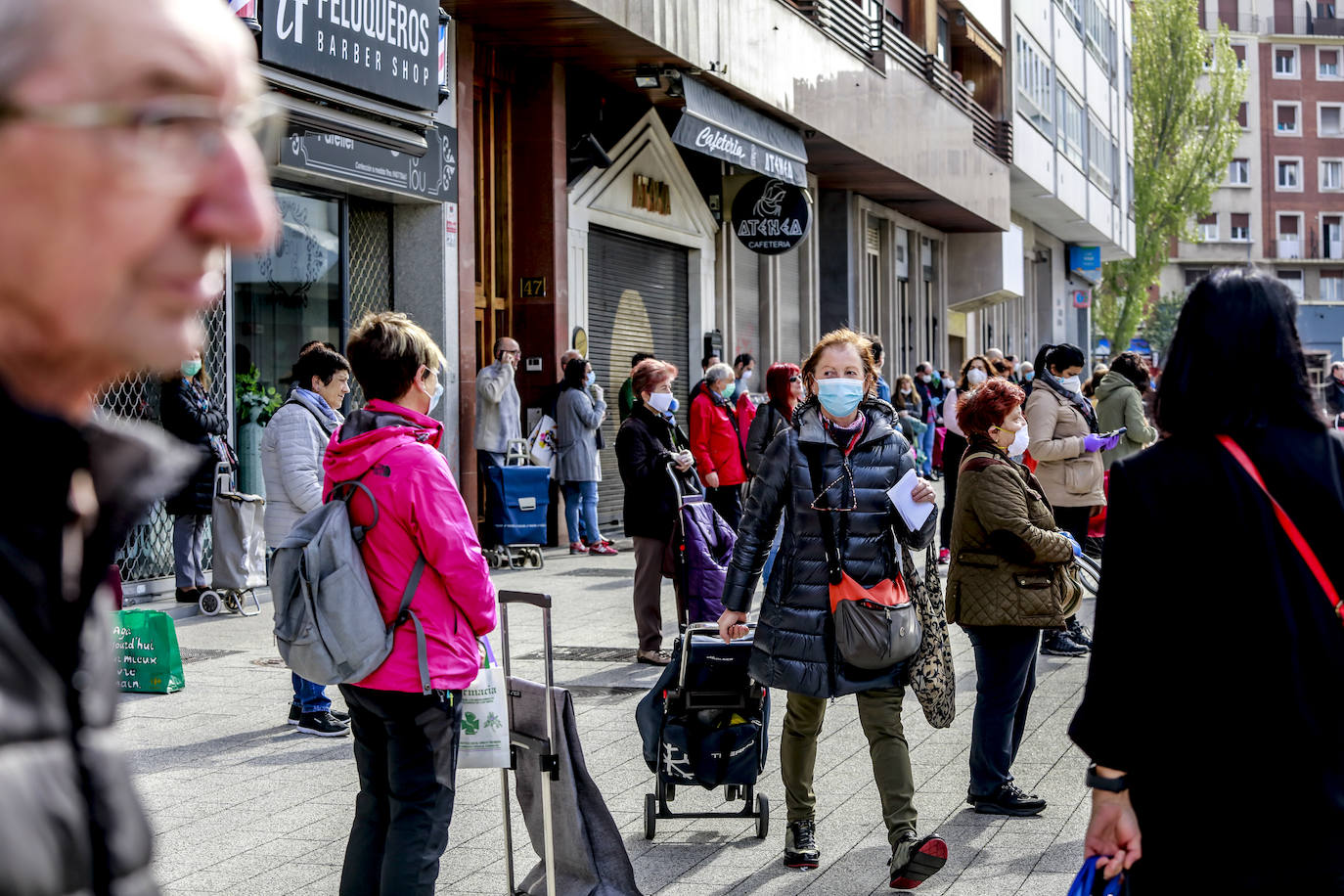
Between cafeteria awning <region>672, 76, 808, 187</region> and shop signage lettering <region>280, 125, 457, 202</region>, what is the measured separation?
284 cm

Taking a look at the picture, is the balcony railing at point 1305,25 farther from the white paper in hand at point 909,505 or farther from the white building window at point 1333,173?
the white paper in hand at point 909,505

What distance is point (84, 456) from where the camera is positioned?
1145 millimetres

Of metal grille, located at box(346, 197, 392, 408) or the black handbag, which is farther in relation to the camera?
metal grille, located at box(346, 197, 392, 408)

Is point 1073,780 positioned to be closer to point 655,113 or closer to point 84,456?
point 84,456

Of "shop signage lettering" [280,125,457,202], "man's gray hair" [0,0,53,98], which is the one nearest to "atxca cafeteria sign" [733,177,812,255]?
"shop signage lettering" [280,125,457,202]

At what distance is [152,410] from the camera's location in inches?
452

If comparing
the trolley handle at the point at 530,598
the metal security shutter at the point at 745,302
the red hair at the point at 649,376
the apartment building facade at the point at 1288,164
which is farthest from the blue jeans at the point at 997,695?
the apartment building facade at the point at 1288,164

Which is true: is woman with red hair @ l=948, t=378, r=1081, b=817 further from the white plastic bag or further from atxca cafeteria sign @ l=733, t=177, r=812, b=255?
atxca cafeteria sign @ l=733, t=177, r=812, b=255

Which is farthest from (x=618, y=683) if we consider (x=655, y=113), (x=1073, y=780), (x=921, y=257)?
(x=921, y=257)

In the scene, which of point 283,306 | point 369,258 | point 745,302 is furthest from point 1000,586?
point 745,302

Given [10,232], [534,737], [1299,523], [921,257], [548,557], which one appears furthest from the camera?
[921,257]

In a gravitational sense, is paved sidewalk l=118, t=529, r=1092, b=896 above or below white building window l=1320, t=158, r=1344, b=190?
below

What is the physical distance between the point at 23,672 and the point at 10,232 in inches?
11.3

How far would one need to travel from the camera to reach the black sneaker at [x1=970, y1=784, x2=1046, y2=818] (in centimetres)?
612
